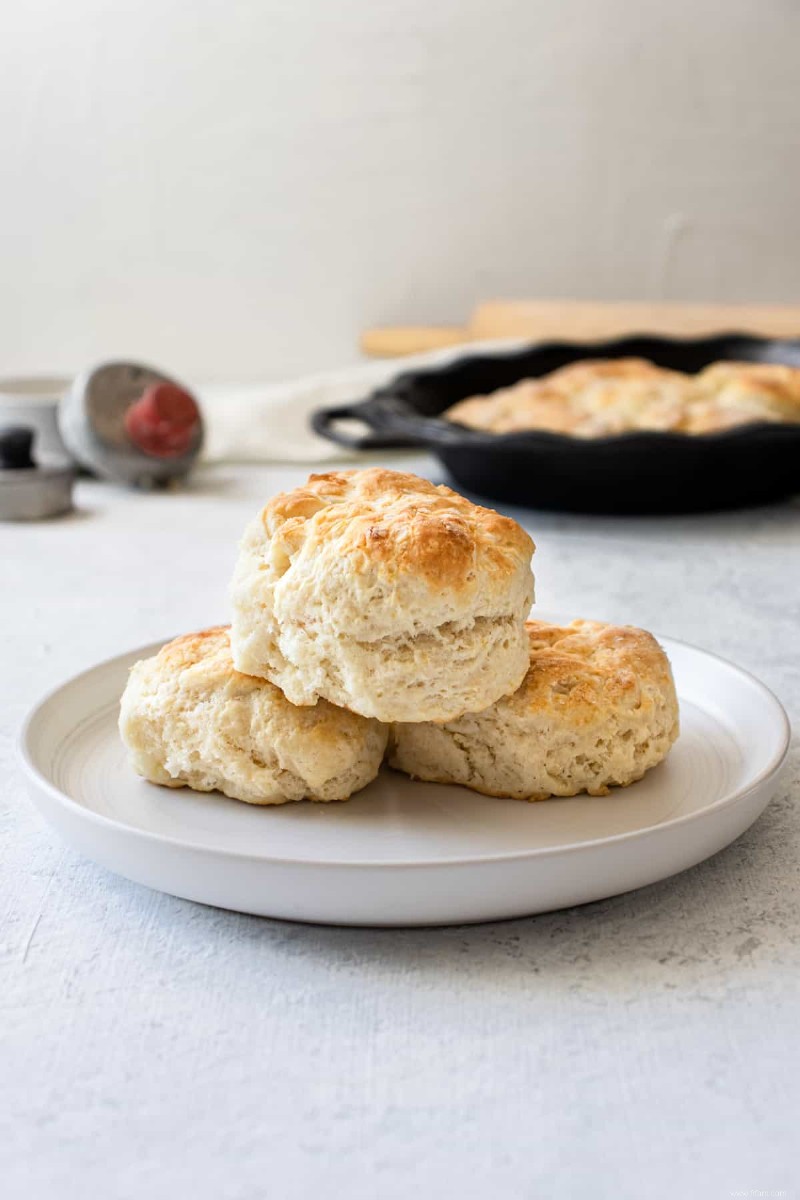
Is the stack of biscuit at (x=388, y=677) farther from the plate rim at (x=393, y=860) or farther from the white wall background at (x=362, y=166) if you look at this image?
the white wall background at (x=362, y=166)

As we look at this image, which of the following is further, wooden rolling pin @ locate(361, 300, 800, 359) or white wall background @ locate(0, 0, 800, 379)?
white wall background @ locate(0, 0, 800, 379)

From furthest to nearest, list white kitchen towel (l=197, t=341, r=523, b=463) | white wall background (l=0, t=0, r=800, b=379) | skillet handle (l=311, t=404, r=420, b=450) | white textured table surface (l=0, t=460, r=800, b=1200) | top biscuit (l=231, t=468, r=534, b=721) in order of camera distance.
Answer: white wall background (l=0, t=0, r=800, b=379) < white kitchen towel (l=197, t=341, r=523, b=463) < skillet handle (l=311, t=404, r=420, b=450) < top biscuit (l=231, t=468, r=534, b=721) < white textured table surface (l=0, t=460, r=800, b=1200)

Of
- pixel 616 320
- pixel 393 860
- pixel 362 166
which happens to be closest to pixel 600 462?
pixel 393 860

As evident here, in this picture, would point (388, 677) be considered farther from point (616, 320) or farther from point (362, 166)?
point (362, 166)

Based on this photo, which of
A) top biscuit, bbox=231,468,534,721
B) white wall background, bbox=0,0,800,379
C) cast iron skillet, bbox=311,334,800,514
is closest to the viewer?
top biscuit, bbox=231,468,534,721

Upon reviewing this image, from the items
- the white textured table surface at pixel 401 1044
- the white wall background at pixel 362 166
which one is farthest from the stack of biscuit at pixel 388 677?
the white wall background at pixel 362 166

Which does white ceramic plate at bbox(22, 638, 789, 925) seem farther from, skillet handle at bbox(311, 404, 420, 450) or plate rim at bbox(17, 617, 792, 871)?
skillet handle at bbox(311, 404, 420, 450)

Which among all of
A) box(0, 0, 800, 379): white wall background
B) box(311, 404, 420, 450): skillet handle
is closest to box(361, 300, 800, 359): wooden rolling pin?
box(0, 0, 800, 379): white wall background
